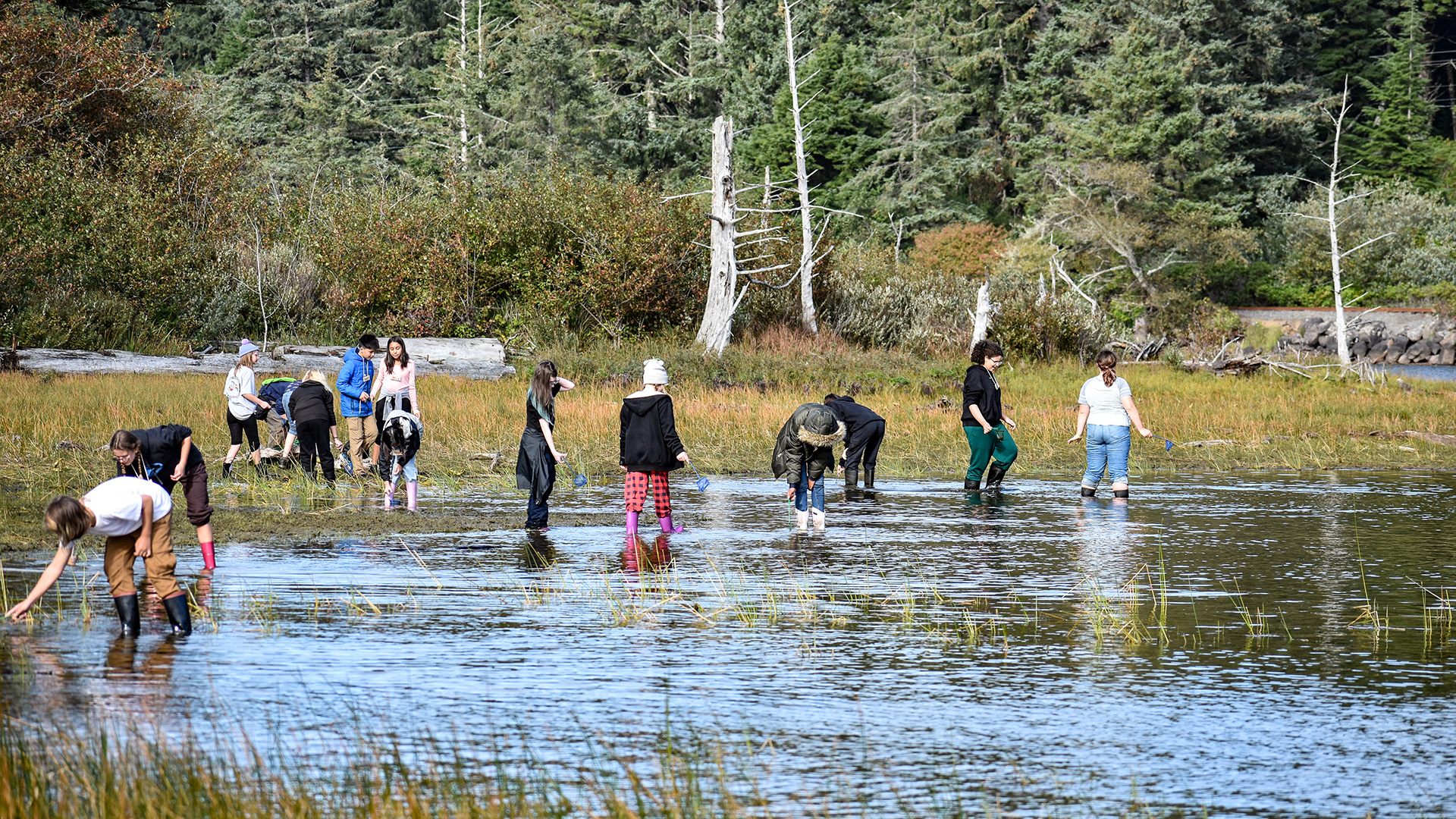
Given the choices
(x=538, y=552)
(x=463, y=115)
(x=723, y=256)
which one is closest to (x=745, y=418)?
(x=538, y=552)

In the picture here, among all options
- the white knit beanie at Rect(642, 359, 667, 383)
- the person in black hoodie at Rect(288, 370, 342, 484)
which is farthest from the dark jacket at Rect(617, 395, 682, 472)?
the person in black hoodie at Rect(288, 370, 342, 484)

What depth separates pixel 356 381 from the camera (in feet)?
55.4

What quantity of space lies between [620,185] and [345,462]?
68.0ft

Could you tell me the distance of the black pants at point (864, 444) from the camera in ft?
55.1

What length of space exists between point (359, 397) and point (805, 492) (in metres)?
6.34

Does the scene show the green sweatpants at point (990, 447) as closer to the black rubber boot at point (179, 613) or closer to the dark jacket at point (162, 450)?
the dark jacket at point (162, 450)

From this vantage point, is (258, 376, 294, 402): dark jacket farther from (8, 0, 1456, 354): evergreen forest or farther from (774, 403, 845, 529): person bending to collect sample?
(8, 0, 1456, 354): evergreen forest

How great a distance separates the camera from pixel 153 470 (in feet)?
34.0

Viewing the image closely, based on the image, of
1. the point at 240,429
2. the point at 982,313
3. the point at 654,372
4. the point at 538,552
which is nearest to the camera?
the point at 538,552

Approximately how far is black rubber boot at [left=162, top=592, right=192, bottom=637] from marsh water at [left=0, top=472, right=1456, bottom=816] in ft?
0.41

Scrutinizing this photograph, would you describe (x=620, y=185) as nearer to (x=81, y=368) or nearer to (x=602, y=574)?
(x=81, y=368)

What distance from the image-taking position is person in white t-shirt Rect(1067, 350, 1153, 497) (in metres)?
16.2

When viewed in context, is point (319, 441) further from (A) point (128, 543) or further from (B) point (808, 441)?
(A) point (128, 543)

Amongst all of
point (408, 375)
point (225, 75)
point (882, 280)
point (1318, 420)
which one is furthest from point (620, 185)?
point (225, 75)
